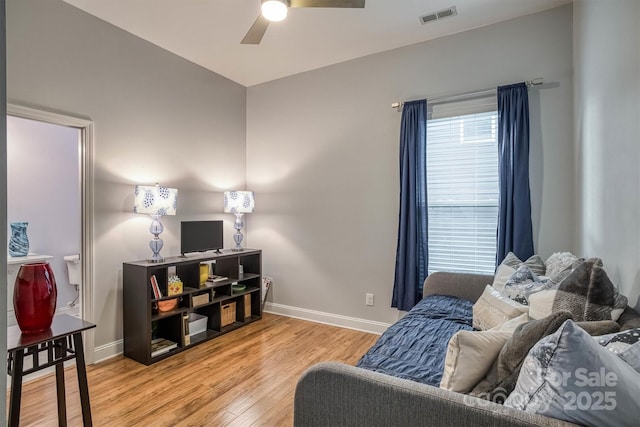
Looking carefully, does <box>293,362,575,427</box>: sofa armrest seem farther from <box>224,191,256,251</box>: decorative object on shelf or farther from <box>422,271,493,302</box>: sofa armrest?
<box>224,191,256,251</box>: decorative object on shelf

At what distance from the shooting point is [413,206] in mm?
3240

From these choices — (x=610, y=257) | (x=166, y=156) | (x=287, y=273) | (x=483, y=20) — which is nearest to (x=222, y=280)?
→ (x=287, y=273)

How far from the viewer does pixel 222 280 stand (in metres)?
3.57

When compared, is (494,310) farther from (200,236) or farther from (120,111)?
(120,111)

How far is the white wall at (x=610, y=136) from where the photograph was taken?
1397 mm

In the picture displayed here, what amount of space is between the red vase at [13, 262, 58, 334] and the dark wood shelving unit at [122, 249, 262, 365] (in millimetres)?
1145

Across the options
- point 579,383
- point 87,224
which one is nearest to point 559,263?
point 579,383

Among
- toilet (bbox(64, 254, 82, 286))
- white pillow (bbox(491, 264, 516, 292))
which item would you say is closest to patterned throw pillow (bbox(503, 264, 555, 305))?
white pillow (bbox(491, 264, 516, 292))

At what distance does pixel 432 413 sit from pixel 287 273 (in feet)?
10.6

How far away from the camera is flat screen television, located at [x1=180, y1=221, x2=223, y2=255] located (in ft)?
11.1

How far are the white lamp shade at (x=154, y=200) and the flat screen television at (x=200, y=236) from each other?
31 cm

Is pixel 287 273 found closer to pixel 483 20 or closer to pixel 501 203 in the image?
pixel 501 203

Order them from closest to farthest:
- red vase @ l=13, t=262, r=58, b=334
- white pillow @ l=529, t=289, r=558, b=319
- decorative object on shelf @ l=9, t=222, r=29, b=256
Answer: white pillow @ l=529, t=289, r=558, b=319 < red vase @ l=13, t=262, r=58, b=334 < decorative object on shelf @ l=9, t=222, r=29, b=256

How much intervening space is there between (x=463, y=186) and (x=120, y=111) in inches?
127
